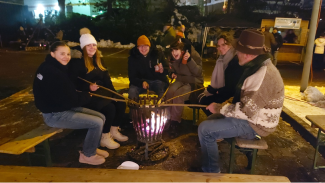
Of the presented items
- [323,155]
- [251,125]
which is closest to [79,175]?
[251,125]

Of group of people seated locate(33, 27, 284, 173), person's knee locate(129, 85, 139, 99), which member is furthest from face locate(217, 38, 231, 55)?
person's knee locate(129, 85, 139, 99)

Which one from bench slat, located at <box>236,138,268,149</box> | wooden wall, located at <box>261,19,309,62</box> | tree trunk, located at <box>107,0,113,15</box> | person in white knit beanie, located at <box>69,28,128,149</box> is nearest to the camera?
bench slat, located at <box>236,138,268,149</box>

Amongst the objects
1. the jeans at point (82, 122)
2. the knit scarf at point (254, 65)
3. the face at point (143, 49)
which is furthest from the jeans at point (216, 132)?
the face at point (143, 49)

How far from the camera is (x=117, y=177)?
214cm

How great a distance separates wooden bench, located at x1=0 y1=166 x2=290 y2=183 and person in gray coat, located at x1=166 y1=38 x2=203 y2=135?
220cm

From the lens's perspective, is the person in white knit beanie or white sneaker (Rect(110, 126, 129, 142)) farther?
white sneaker (Rect(110, 126, 129, 142))

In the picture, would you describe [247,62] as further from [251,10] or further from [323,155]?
[251,10]

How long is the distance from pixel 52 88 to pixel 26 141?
67cm

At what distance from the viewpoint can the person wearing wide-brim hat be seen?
2416mm

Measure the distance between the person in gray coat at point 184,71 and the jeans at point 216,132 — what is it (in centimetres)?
145

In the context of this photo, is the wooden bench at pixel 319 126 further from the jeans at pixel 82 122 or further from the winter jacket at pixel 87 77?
the winter jacket at pixel 87 77

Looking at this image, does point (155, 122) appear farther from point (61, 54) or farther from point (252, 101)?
point (61, 54)

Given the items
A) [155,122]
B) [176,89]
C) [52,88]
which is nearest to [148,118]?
[155,122]

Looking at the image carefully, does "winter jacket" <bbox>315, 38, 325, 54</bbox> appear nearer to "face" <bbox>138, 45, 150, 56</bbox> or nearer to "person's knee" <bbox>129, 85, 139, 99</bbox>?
"face" <bbox>138, 45, 150, 56</bbox>
